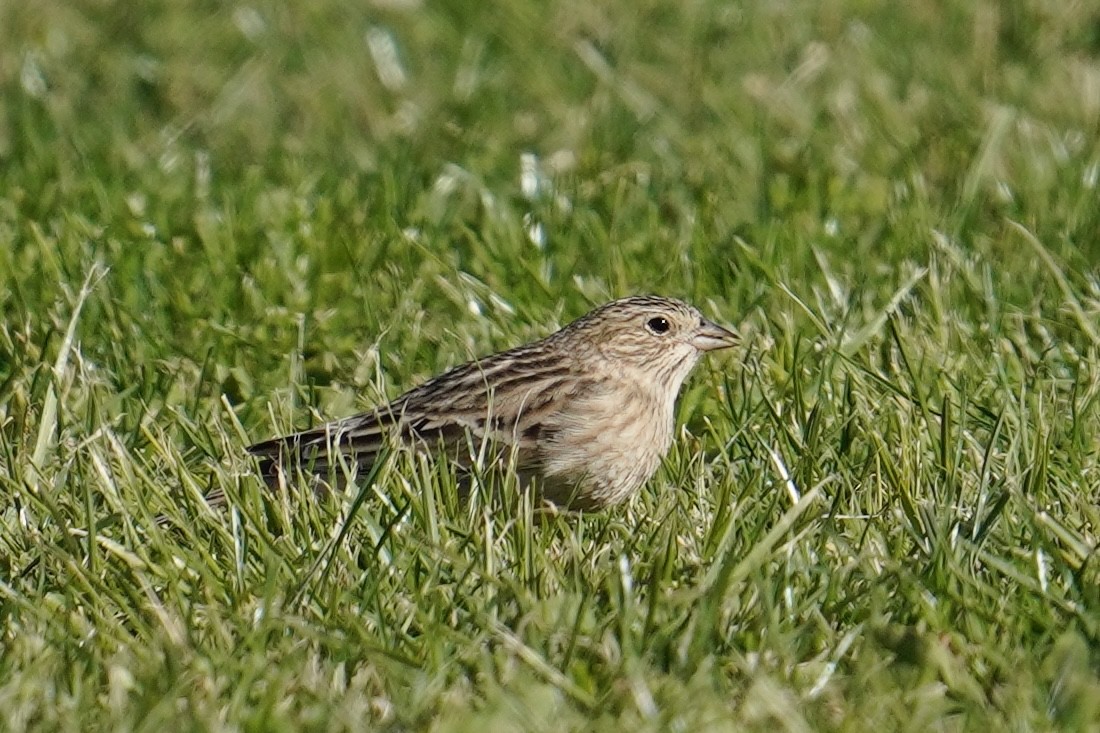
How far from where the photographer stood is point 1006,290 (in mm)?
7172

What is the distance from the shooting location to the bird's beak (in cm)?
662

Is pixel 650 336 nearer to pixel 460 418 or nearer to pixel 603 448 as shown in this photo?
pixel 603 448

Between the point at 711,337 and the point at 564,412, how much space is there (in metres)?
0.67

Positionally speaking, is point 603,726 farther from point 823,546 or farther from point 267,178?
point 267,178

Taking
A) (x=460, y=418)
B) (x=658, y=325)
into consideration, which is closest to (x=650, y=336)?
(x=658, y=325)

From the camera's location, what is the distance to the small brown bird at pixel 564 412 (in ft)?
19.6

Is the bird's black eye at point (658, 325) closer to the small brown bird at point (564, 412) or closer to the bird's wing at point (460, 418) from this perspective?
the small brown bird at point (564, 412)

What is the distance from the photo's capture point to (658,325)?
667cm

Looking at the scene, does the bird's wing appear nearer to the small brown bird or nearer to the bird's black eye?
the small brown bird

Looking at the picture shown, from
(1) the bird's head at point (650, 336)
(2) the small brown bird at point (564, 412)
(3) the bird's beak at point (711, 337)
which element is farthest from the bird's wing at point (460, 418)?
(3) the bird's beak at point (711, 337)

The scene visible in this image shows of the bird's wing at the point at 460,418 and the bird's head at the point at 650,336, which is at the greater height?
the bird's wing at the point at 460,418

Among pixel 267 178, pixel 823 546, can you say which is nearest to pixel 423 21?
pixel 267 178

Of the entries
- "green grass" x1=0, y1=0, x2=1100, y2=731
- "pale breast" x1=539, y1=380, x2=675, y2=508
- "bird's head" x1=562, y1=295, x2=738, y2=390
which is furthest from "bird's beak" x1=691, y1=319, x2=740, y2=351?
"pale breast" x1=539, y1=380, x2=675, y2=508

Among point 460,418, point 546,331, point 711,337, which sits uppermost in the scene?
point 460,418
